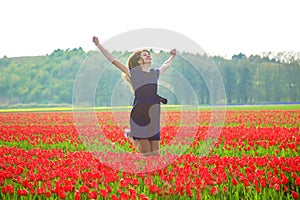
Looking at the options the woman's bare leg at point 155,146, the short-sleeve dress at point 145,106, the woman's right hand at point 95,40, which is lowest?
the woman's bare leg at point 155,146

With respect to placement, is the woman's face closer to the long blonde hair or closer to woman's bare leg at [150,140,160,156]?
the long blonde hair

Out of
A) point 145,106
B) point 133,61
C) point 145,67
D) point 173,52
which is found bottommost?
point 145,106

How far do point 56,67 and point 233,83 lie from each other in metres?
37.9

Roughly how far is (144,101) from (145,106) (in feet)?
0.28

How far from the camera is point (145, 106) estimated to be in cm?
679

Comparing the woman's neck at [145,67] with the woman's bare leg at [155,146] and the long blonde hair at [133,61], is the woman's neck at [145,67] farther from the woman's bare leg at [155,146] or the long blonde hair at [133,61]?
the woman's bare leg at [155,146]

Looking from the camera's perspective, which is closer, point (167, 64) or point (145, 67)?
point (145, 67)

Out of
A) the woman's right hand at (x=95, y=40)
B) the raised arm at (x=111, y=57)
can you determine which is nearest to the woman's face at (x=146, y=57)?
the raised arm at (x=111, y=57)

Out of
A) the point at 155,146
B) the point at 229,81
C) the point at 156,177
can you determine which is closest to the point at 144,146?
the point at 155,146

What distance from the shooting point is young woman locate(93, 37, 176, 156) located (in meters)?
6.80

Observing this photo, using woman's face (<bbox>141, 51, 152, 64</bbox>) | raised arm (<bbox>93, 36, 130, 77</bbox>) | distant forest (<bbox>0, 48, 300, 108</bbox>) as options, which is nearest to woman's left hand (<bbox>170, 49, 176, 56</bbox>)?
woman's face (<bbox>141, 51, 152, 64</bbox>)

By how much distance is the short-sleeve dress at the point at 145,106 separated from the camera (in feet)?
22.3

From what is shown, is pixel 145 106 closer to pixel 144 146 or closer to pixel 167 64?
pixel 144 146

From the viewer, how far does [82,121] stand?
25.5 feet
